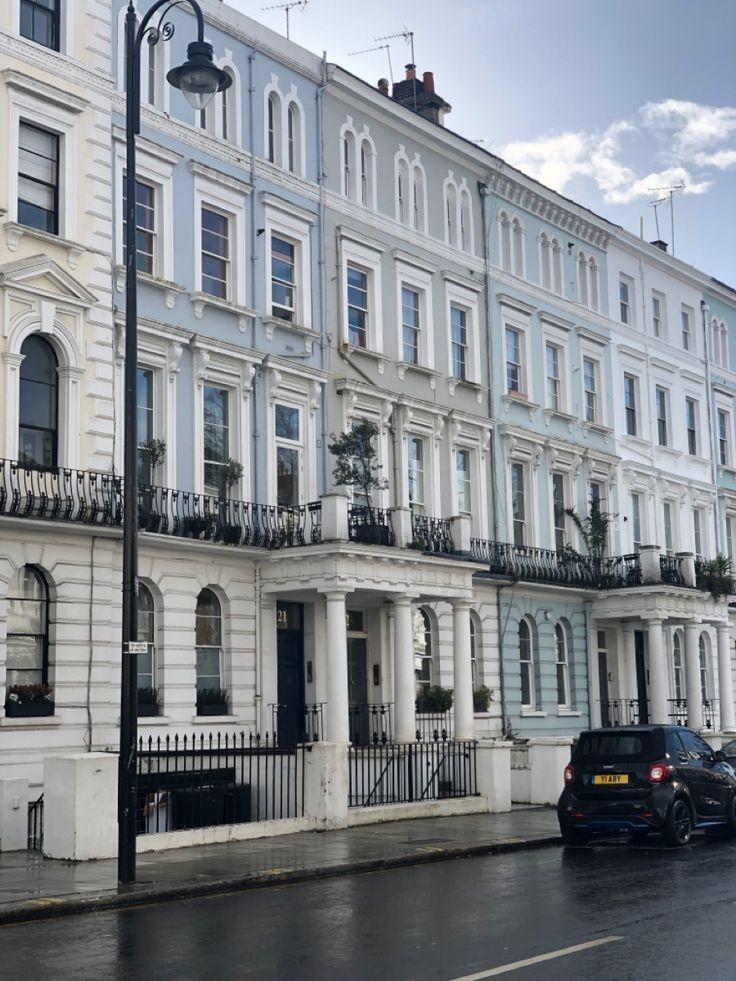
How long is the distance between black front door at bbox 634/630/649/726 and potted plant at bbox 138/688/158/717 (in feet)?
58.9

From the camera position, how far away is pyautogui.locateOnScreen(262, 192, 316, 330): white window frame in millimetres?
26781

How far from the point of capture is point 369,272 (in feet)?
97.4

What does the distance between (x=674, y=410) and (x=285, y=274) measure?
18197 millimetres

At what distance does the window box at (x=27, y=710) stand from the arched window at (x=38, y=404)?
3.72 metres

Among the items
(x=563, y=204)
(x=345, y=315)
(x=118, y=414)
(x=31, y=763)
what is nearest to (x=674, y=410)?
(x=563, y=204)

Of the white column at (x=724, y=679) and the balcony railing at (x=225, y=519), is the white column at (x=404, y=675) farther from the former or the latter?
the white column at (x=724, y=679)

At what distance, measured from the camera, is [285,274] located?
27.4 meters

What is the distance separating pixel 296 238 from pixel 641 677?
1706 cm

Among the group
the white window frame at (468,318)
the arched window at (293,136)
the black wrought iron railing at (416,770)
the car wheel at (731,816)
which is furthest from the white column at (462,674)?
the arched window at (293,136)

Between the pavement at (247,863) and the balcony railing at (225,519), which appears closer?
the pavement at (247,863)

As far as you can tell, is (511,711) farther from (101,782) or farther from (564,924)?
(564,924)

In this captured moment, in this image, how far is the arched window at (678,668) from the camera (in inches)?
1553

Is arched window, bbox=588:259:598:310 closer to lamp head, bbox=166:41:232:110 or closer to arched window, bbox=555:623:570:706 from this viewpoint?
arched window, bbox=555:623:570:706

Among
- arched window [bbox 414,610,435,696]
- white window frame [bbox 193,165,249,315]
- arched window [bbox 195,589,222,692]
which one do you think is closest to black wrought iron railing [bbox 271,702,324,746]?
arched window [bbox 195,589,222,692]
